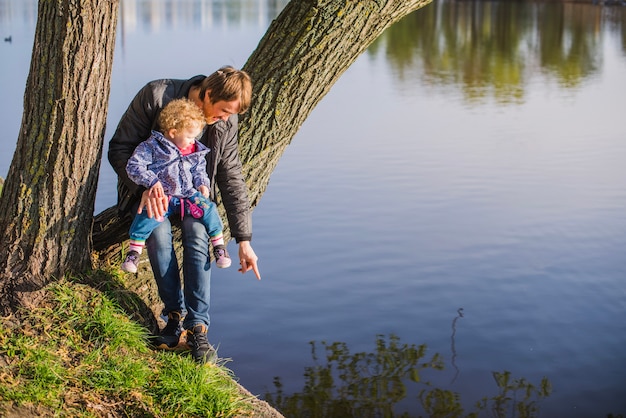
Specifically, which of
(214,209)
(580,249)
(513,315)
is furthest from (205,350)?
(580,249)

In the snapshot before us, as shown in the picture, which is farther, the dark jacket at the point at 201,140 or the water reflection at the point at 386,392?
the water reflection at the point at 386,392

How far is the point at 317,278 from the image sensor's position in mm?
8039

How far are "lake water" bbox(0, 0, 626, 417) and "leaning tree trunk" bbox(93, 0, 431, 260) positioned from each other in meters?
1.79

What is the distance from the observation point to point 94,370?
427 centimetres

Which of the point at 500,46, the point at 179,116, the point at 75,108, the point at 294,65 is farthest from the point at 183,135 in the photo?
the point at 500,46

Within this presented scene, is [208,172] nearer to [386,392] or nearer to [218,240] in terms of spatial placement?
[218,240]

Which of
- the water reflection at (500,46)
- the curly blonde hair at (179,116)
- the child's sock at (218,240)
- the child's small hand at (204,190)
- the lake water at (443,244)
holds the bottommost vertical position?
the lake water at (443,244)

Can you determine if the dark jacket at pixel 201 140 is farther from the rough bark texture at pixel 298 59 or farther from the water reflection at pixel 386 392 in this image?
the water reflection at pixel 386 392

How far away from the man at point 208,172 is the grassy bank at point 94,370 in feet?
0.55

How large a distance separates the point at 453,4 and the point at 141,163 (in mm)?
52812

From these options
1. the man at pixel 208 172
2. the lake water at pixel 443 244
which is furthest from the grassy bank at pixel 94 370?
A: the lake water at pixel 443 244

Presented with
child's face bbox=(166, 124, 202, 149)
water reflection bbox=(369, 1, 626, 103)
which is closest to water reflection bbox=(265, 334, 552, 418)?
child's face bbox=(166, 124, 202, 149)

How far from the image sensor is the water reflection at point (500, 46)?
22.5 meters

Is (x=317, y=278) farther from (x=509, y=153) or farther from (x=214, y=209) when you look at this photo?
(x=509, y=153)
